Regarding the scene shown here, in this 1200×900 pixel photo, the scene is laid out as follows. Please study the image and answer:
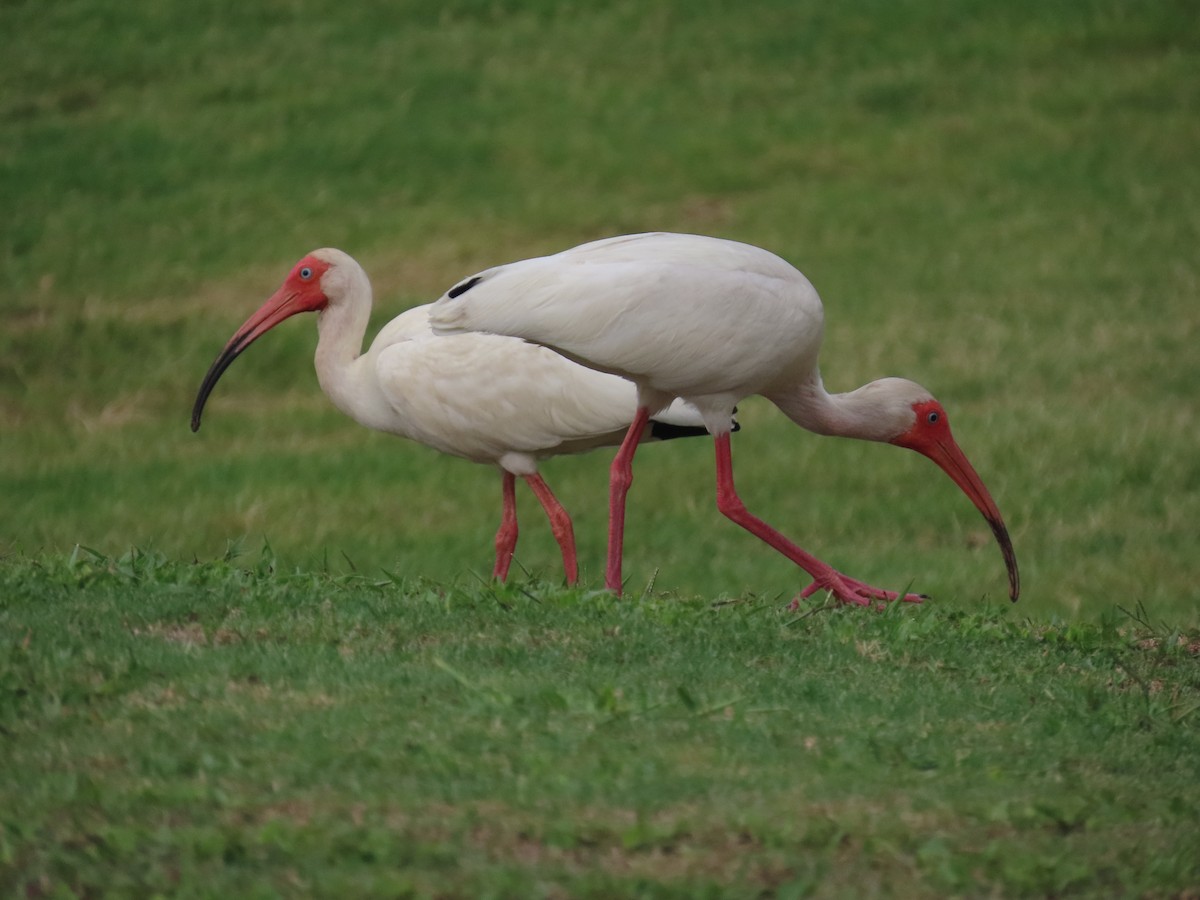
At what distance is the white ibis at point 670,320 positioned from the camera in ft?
23.6

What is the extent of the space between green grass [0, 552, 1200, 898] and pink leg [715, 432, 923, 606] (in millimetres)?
707

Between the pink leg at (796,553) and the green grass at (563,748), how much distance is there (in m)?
0.71

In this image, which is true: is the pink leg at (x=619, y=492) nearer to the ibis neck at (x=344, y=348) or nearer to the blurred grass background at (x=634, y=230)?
the ibis neck at (x=344, y=348)

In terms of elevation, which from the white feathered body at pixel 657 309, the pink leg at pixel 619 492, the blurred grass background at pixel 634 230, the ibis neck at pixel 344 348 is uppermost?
the white feathered body at pixel 657 309

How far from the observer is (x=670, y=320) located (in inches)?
286

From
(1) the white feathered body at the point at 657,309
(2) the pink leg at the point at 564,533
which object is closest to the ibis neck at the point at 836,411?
(1) the white feathered body at the point at 657,309

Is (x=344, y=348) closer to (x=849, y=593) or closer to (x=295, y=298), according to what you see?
(x=295, y=298)

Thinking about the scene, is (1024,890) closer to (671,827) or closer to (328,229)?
(671,827)

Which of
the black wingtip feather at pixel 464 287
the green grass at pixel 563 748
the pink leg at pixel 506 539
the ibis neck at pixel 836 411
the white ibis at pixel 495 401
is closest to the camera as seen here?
the green grass at pixel 563 748

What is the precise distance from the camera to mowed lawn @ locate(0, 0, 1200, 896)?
448 centimetres

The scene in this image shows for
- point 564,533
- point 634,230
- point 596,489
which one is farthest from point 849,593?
point 634,230

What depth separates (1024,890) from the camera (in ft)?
13.9

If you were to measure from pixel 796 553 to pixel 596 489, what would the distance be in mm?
6208

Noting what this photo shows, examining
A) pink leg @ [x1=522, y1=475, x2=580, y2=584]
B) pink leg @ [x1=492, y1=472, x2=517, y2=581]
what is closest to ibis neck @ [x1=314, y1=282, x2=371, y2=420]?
pink leg @ [x1=492, y1=472, x2=517, y2=581]
